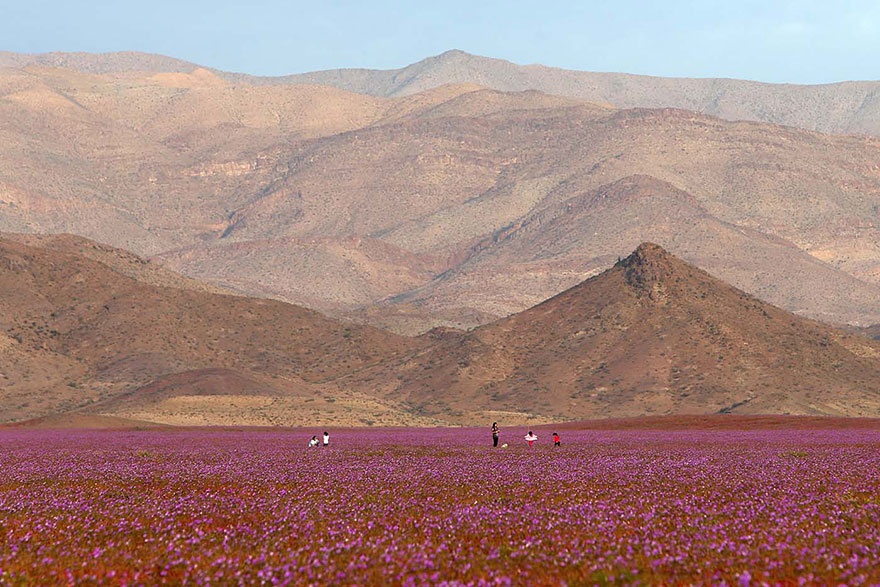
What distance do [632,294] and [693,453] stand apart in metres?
93.5

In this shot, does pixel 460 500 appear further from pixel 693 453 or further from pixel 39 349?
pixel 39 349

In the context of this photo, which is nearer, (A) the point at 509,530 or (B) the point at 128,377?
(A) the point at 509,530

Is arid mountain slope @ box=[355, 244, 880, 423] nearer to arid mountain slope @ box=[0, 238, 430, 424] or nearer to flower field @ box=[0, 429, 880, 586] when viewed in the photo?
arid mountain slope @ box=[0, 238, 430, 424]

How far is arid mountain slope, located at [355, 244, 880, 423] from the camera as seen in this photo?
10769 cm

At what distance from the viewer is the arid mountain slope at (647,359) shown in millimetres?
107688

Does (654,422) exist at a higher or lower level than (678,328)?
lower

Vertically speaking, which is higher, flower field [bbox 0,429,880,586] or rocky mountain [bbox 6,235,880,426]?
rocky mountain [bbox 6,235,880,426]

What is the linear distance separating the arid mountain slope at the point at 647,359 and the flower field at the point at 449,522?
242ft

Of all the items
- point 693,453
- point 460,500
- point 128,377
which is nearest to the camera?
point 460,500

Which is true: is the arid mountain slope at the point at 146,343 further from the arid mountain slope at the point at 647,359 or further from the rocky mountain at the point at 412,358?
the arid mountain slope at the point at 647,359

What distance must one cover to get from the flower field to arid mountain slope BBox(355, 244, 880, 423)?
242ft

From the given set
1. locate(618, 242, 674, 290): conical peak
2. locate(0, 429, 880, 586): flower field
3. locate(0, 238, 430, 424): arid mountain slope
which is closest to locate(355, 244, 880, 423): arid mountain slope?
locate(618, 242, 674, 290): conical peak

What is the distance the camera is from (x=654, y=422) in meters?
80.8

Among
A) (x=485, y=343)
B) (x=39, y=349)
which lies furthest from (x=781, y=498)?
(x=39, y=349)
